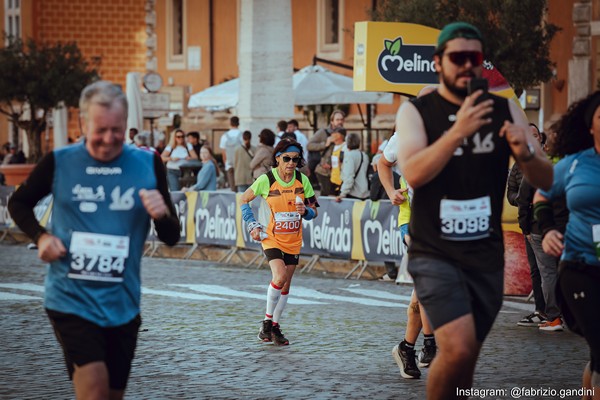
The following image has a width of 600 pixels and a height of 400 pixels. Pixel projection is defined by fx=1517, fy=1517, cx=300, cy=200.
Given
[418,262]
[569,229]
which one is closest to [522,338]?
[569,229]

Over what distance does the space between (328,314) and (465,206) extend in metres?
8.16

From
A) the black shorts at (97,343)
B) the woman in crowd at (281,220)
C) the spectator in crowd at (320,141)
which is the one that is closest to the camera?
the black shorts at (97,343)

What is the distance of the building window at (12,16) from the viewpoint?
58.0 meters

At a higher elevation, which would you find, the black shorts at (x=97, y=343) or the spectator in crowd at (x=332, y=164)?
the black shorts at (x=97, y=343)

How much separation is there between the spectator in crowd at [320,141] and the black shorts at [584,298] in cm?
1524

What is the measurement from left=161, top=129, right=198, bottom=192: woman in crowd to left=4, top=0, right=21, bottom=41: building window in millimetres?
31706

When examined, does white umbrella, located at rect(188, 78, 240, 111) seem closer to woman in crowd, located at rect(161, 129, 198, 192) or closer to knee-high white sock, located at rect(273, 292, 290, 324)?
woman in crowd, located at rect(161, 129, 198, 192)

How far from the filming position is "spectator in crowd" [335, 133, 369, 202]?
21.1m

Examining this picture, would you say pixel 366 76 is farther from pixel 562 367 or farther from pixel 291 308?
pixel 562 367

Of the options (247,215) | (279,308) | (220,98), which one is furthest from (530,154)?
(220,98)

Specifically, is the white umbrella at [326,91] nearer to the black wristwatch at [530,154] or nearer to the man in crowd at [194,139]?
the man in crowd at [194,139]

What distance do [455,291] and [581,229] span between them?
40.2 inches

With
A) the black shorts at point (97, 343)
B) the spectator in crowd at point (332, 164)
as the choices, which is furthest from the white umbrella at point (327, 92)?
the black shorts at point (97, 343)

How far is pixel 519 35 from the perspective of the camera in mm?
29078
